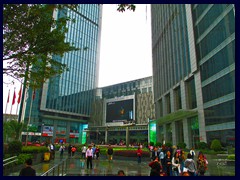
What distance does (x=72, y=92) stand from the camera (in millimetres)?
82625

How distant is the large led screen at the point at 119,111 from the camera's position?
84150 millimetres

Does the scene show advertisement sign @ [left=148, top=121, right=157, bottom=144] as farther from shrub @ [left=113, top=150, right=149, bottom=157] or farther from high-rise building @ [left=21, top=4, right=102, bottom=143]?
high-rise building @ [left=21, top=4, right=102, bottom=143]

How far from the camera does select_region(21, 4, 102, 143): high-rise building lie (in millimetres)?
74688

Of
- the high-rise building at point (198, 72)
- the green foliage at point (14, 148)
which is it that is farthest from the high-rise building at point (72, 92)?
the green foliage at point (14, 148)

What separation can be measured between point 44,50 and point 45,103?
66912mm

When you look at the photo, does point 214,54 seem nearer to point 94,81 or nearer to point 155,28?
point 155,28

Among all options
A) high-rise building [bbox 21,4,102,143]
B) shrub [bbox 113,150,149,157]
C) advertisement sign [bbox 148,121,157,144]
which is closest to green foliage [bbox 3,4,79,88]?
shrub [bbox 113,150,149,157]

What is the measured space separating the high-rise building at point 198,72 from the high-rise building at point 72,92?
1479 inches

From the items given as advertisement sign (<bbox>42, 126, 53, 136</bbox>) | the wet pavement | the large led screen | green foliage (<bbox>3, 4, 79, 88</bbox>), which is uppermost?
the large led screen

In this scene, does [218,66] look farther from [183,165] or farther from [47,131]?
[47,131]

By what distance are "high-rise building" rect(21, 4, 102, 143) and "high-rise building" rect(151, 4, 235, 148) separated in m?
37.6

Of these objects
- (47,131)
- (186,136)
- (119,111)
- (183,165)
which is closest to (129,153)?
(183,165)

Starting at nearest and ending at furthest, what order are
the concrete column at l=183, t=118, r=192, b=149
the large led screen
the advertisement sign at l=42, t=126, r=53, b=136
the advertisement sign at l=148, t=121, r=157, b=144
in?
the concrete column at l=183, t=118, r=192, b=149, the advertisement sign at l=148, t=121, r=157, b=144, the advertisement sign at l=42, t=126, r=53, b=136, the large led screen
